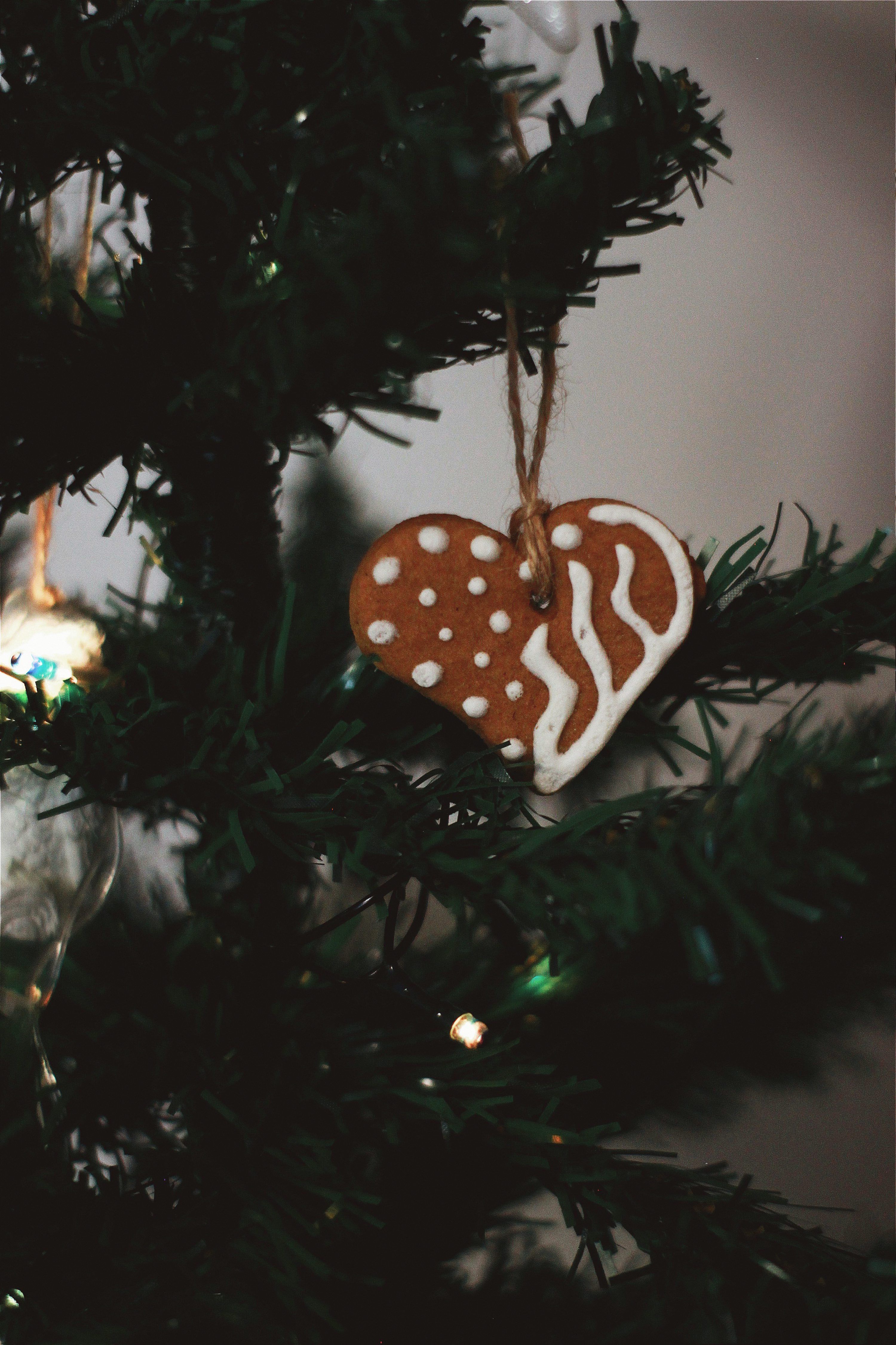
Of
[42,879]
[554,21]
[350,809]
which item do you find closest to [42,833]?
[42,879]

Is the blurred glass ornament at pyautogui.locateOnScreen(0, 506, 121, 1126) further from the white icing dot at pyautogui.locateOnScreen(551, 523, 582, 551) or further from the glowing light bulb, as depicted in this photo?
the white icing dot at pyautogui.locateOnScreen(551, 523, 582, 551)

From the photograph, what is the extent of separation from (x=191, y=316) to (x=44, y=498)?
0.56 ft

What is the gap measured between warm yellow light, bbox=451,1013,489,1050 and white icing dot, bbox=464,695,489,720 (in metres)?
0.09

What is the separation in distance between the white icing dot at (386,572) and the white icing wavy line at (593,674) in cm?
5

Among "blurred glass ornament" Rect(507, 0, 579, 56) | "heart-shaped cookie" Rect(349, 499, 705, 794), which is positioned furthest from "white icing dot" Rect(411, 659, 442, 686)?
"blurred glass ornament" Rect(507, 0, 579, 56)

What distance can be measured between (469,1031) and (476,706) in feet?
0.31

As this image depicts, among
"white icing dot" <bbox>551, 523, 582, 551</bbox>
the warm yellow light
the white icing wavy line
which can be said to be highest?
"white icing dot" <bbox>551, 523, 582, 551</bbox>

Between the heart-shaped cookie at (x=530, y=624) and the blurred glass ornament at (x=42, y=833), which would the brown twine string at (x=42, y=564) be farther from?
the heart-shaped cookie at (x=530, y=624)

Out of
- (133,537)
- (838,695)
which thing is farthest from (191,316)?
(838,695)

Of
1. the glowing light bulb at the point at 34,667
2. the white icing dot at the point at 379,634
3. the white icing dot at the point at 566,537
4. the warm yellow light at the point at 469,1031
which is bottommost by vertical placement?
the warm yellow light at the point at 469,1031

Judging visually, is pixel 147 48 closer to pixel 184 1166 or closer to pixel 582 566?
pixel 582 566

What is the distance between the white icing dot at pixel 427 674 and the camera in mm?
270

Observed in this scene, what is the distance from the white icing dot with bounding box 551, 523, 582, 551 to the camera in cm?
29

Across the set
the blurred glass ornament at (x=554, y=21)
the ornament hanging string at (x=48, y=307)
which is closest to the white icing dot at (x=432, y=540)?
the ornament hanging string at (x=48, y=307)
